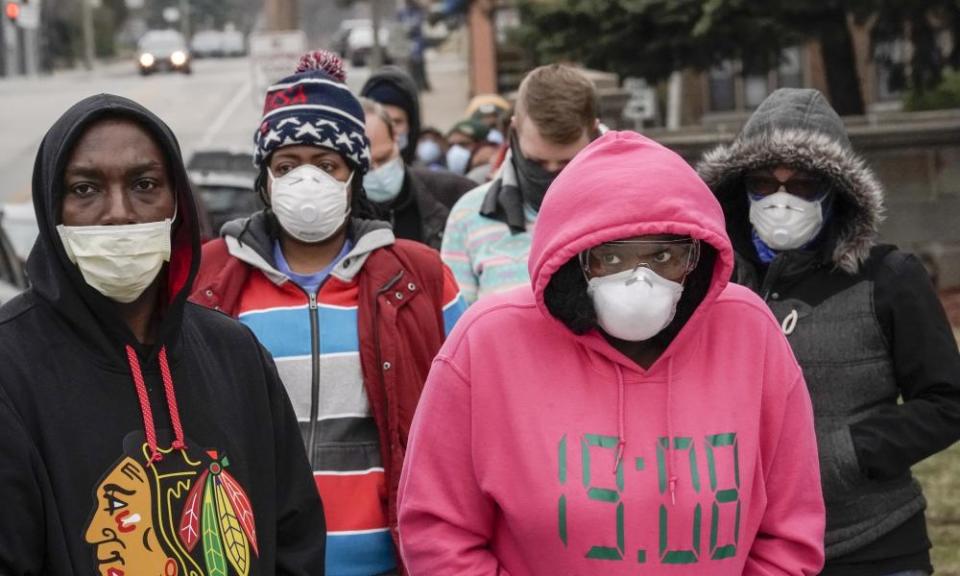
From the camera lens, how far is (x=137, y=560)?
9.89ft

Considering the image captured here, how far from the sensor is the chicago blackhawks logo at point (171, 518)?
118 inches

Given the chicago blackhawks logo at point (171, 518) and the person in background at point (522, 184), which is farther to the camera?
the person in background at point (522, 184)

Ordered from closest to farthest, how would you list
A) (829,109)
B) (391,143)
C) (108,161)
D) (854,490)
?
(108,161)
(854,490)
(829,109)
(391,143)

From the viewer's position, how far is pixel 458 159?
14680 millimetres

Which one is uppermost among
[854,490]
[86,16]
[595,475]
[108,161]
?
[86,16]

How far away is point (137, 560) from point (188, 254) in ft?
2.19

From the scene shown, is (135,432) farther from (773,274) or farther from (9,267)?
(9,267)

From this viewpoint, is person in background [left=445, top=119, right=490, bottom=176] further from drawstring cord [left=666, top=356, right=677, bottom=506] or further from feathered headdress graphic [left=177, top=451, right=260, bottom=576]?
feathered headdress graphic [left=177, top=451, right=260, bottom=576]

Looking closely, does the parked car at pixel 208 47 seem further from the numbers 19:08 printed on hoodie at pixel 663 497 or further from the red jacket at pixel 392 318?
the numbers 19:08 printed on hoodie at pixel 663 497

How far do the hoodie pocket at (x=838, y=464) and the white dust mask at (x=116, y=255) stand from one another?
2.07 metres

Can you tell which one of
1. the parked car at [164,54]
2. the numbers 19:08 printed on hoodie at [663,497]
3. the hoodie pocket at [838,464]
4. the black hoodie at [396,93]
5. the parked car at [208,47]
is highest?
the parked car at [208,47]

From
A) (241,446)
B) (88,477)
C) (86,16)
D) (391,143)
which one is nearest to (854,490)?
(241,446)

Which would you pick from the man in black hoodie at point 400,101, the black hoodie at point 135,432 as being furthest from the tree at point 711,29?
the black hoodie at point 135,432

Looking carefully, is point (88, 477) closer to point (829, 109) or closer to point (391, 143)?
point (829, 109)
